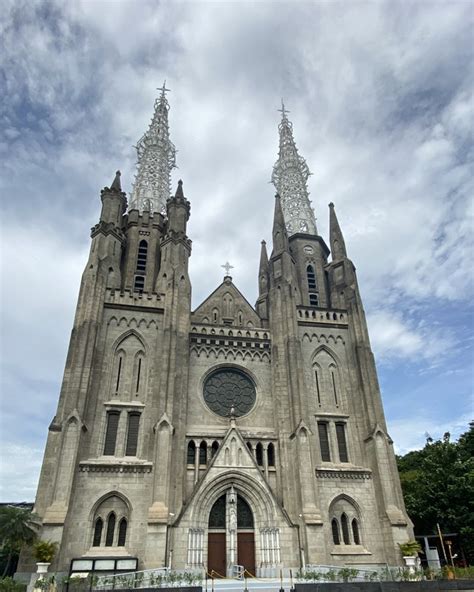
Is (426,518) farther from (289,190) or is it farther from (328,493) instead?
(289,190)

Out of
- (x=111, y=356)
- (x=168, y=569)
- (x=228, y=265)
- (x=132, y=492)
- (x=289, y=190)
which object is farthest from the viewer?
(x=289, y=190)

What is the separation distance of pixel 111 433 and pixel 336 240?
2424 centimetres

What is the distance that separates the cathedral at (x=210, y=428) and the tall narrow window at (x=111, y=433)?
0.07 meters

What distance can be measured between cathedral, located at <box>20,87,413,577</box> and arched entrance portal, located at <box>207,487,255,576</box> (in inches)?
2.7

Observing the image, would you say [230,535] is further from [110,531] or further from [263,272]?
[263,272]

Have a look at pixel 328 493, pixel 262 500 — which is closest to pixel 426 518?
pixel 328 493

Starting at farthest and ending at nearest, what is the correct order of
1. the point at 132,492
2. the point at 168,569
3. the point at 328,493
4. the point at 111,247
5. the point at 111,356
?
the point at 111,247 < the point at 111,356 < the point at 328,493 < the point at 132,492 < the point at 168,569

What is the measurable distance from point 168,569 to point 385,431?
49.8ft

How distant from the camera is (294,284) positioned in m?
34.1

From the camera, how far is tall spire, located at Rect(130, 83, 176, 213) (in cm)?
4338

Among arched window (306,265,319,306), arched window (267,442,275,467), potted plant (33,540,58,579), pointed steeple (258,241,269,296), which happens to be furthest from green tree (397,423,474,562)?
potted plant (33,540,58,579)

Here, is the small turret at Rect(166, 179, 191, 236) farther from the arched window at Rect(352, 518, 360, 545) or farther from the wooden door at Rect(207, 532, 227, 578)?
the arched window at Rect(352, 518, 360, 545)

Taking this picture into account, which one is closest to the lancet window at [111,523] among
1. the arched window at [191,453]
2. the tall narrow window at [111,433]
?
the tall narrow window at [111,433]

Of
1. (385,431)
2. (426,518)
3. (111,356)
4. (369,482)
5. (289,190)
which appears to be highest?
(289,190)
